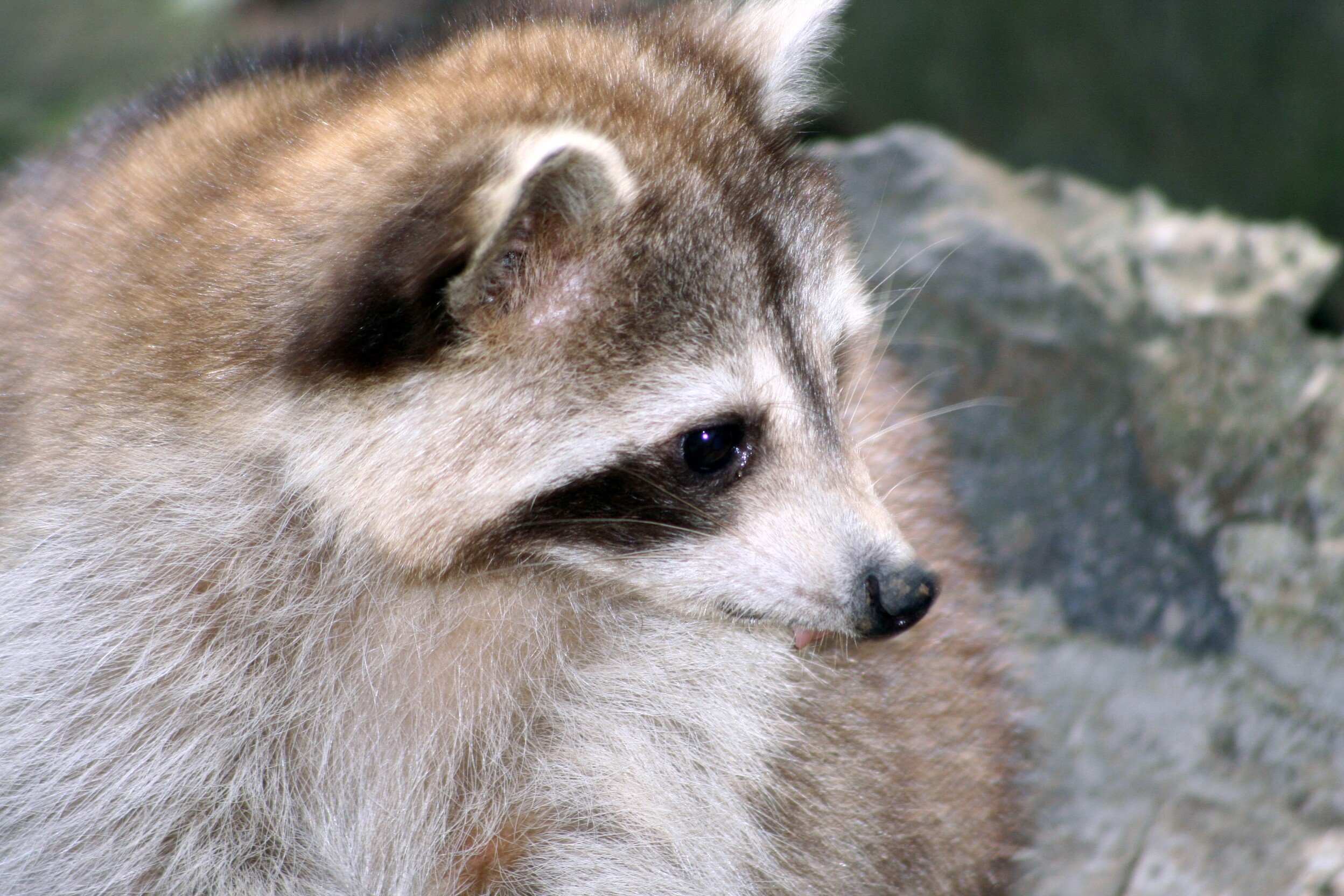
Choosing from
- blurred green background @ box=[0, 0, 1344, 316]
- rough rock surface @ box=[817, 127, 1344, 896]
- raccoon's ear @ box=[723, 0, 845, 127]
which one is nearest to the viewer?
raccoon's ear @ box=[723, 0, 845, 127]

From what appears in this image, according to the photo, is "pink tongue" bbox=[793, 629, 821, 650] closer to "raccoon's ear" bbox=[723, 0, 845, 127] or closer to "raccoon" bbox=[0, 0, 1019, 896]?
"raccoon" bbox=[0, 0, 1019, 896]

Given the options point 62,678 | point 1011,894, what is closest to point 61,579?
point 62,678

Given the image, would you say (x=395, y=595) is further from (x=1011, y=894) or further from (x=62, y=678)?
(x=1011, y=894)

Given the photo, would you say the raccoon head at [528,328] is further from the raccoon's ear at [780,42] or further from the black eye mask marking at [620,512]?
the raccoon's ear at [780,42]

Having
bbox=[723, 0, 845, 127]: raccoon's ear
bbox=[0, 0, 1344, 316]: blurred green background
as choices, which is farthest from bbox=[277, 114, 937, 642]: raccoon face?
bbox=[0, 0, 1344, 316]: blurred green background

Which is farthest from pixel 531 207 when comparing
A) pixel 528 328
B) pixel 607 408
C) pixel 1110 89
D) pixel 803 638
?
pixel 1110 89

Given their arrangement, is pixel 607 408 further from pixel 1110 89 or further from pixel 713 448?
pixel 1110 89
